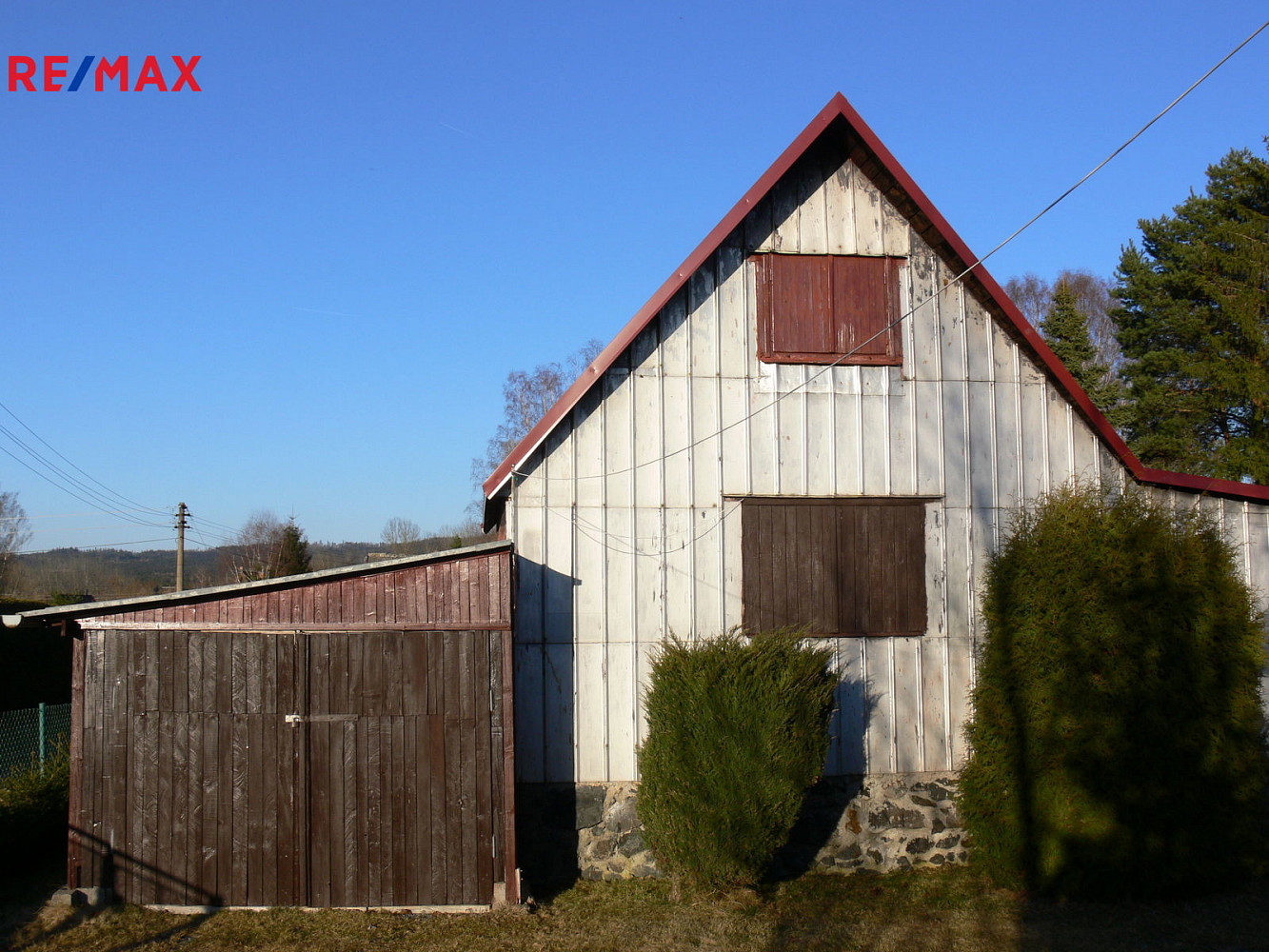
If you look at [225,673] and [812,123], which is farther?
[812,123]

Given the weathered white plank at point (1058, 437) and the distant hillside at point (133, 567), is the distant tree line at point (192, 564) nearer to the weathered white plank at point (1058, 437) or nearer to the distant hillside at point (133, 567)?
the distant hillside at point (133, 567)

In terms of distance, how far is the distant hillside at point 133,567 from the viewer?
171 feet

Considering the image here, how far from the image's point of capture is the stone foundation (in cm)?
931

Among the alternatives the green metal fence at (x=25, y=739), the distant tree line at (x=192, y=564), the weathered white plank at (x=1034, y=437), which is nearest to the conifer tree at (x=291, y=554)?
the distant tree line at (x=192, y=564)

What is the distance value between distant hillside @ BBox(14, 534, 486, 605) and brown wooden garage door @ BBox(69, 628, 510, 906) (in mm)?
38084

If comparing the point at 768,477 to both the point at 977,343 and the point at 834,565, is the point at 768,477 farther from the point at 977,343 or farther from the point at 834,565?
the point at 977,343

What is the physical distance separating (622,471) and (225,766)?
4602 millimetres

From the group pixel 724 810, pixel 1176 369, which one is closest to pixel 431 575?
pixel 724 810

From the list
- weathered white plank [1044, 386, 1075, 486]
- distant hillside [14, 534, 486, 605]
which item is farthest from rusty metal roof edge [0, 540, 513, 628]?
distant hillside [14, 534, 486, 605]

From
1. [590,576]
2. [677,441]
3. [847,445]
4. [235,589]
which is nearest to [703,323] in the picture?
[677,441]

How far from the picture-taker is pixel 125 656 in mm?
8781

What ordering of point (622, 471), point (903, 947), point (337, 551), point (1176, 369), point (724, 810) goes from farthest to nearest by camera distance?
1. point (337, 551)
2. point (1176, 369)
3. point (622, 471)
4. point (724, 810)
5. point (903, 947)

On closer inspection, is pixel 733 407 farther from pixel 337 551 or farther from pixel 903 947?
pixel 337 551

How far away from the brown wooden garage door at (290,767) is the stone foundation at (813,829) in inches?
29.3
